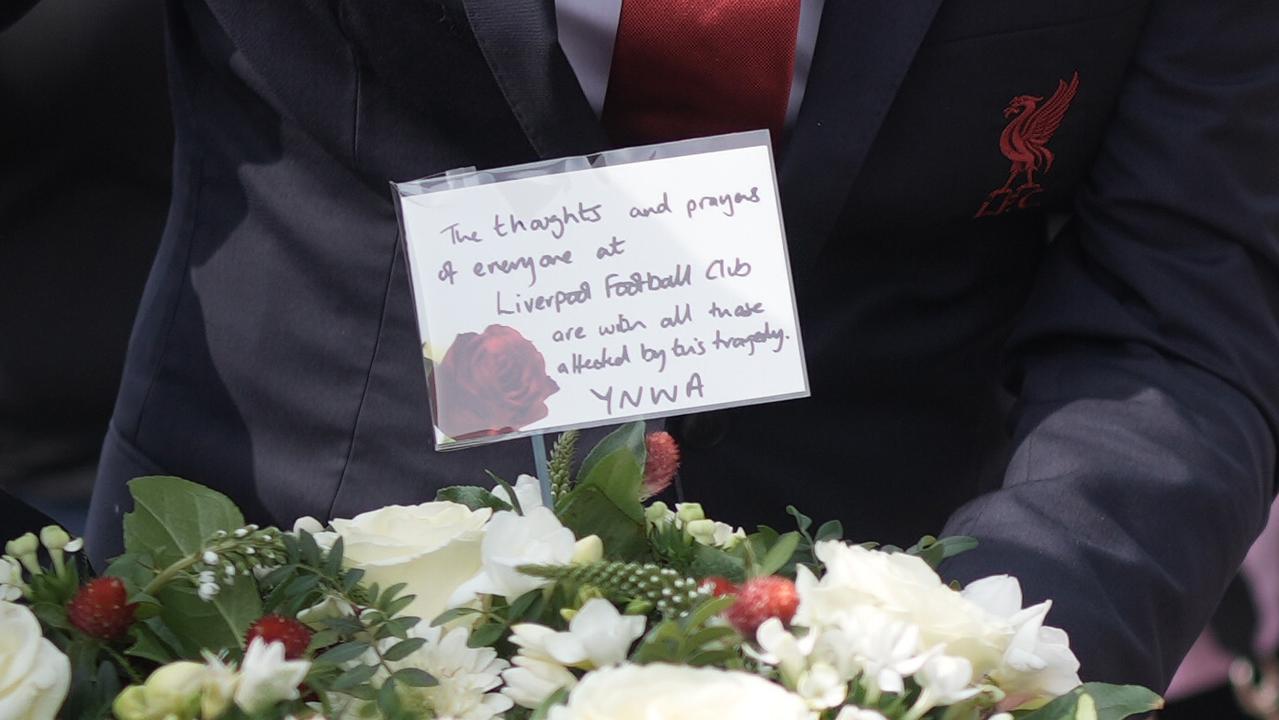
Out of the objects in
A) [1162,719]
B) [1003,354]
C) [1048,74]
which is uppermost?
[1048,74]

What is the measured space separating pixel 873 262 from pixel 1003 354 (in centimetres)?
16

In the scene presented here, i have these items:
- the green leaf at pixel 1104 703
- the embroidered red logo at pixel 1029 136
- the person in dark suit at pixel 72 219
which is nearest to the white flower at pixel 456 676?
the green leaf at pixel 1104 703

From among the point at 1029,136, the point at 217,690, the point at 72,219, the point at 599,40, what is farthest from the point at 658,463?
the point at 72,219

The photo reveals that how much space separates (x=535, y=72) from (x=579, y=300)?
0.92ft

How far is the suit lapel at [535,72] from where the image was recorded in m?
0.77

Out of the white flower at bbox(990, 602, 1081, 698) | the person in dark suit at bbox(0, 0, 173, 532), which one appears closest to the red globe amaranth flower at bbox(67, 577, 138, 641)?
the white flower at bbox(990, 602, 1081, 698)

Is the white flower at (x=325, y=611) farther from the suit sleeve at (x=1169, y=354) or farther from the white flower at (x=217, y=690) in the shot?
the suit sleeve at (x=1169, y=354)

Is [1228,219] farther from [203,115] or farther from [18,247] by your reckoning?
[18,247]

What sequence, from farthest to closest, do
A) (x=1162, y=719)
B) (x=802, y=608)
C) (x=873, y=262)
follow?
(x=1162, y=719)
(x=873, y=262)
(x=802, y=608)

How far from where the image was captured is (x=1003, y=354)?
1.00m

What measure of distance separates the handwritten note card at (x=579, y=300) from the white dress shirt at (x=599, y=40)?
0.90 ft

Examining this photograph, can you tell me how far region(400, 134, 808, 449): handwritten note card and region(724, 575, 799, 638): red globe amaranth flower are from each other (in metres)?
0.12

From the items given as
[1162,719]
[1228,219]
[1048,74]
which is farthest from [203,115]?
[1162,719]

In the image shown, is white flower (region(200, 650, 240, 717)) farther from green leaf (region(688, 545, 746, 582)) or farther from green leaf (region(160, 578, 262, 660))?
green leaf (region(688, 545, 746, 582))
